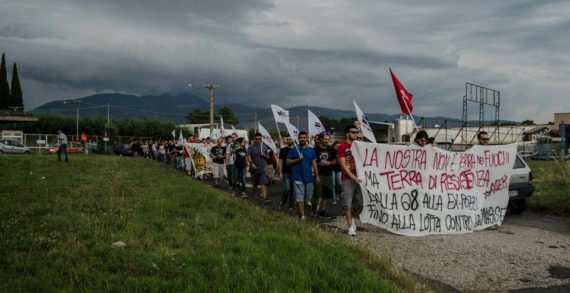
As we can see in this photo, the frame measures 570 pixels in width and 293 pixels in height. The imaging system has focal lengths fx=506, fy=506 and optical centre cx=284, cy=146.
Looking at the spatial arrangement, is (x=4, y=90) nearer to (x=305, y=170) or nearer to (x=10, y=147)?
(x=10, y=147)

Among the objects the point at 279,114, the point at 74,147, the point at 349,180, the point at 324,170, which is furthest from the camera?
the point at 74,147

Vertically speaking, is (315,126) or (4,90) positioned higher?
(4,90)

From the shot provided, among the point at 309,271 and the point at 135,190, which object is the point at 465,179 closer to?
the point at 309,271

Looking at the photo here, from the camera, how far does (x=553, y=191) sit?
13.5 m

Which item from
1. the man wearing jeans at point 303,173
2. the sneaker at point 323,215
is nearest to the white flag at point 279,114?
the man wearing jeans at point 303,173

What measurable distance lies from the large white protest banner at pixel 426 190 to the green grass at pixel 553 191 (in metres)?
2.54

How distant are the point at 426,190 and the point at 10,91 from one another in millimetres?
96155

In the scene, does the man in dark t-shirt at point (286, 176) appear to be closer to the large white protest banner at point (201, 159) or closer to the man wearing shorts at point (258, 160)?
the man wearing shorts at point (258, 160)

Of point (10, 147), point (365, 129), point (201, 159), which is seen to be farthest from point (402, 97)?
point (10, 147)

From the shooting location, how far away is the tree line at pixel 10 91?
281 feet

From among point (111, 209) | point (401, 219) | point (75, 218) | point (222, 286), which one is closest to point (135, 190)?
point (111, 209)

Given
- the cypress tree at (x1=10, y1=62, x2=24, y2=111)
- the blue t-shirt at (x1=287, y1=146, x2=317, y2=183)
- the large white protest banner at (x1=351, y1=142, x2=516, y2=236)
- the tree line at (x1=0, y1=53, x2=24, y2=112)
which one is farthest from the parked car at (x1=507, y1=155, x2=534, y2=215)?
the cypress tree at (x1=10, y1=62, x2=24, y2=111)

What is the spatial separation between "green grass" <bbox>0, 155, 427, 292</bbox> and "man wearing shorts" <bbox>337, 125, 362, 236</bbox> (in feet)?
2.82

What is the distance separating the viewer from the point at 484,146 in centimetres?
1018
